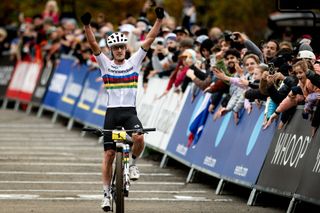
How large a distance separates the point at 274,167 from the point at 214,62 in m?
3.69

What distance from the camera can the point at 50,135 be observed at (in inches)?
1088

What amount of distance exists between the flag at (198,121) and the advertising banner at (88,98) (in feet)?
25.3

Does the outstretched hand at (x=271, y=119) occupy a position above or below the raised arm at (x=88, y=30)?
below

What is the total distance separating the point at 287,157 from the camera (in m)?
15.8

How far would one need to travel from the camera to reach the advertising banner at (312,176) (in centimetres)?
1459

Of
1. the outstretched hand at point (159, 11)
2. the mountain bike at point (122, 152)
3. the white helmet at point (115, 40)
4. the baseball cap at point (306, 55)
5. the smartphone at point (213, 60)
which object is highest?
the baseball cap at point (306, 55)

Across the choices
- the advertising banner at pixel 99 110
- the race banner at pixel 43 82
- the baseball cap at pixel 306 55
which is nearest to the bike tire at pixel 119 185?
the baseball cap at pixel 306 55

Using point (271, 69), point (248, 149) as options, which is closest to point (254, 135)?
point (248, 149)

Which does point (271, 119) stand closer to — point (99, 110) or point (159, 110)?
point (159, 110)

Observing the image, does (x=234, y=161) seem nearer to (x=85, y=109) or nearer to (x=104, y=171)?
(x=104, y=171)

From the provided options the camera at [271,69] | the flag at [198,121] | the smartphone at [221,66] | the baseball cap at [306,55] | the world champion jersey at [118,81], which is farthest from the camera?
the flag at [198,121]

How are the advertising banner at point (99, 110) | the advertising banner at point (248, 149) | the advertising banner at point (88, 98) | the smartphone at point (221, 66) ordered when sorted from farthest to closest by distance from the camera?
the advertising banner at point (88, 98), the advertising banner at point (99, 110), the smartphone at point (221, 66), the advertising banner at point (248, 149)

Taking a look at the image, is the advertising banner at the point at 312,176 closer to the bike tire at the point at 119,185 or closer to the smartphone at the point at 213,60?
the bike tire at the point at 119,185

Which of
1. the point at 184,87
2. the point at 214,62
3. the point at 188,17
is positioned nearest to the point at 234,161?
the point at 214,62
